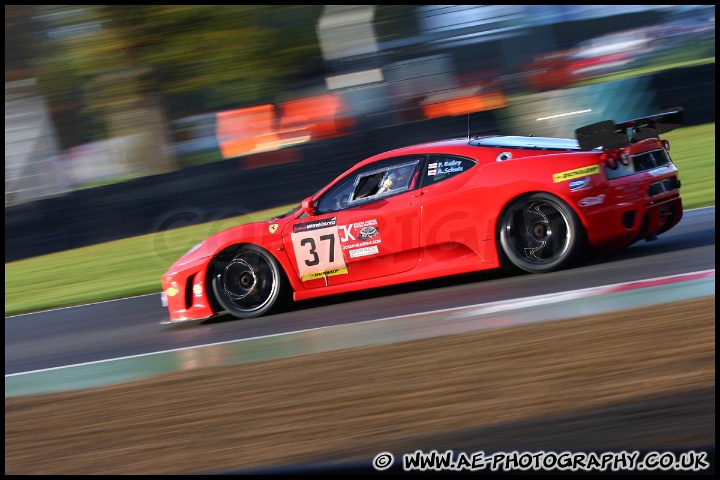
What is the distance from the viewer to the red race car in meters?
6.96

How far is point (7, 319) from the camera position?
415 inches

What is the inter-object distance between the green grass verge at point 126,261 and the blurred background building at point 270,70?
1371 millimetres

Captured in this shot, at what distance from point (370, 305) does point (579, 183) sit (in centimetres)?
196

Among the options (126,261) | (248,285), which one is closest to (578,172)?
(248,285)

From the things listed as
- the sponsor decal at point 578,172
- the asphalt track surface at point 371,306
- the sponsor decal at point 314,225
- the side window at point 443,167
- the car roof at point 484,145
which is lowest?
the asphalt track surface at point 371,306

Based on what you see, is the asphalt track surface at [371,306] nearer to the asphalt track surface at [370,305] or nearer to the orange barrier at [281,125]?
the asphalt track surface at [370,305]

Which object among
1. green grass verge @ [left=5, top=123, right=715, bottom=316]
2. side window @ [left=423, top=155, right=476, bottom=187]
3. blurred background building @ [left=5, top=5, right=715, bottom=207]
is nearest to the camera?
side window @ [left=423, top=155, right=476, bottom=187]

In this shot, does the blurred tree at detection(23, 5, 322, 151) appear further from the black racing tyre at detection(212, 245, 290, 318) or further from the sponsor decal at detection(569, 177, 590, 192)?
the sponsor decal at detection(569, 177, 590, 192)

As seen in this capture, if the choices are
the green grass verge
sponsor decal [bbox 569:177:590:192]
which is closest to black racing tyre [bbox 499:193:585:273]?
sponsor decal [bbox 569:177:590:192]

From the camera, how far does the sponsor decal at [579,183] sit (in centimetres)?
689

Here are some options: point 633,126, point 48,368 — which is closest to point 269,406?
point 48,368

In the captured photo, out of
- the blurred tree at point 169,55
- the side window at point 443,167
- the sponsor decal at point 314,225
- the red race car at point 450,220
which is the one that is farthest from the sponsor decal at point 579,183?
the blurred tree at point 169,55

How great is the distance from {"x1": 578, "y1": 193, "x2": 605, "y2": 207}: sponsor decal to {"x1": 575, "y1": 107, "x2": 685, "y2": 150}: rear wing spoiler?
38 centimetres

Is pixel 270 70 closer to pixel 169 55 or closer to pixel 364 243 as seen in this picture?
pixel 169 55
